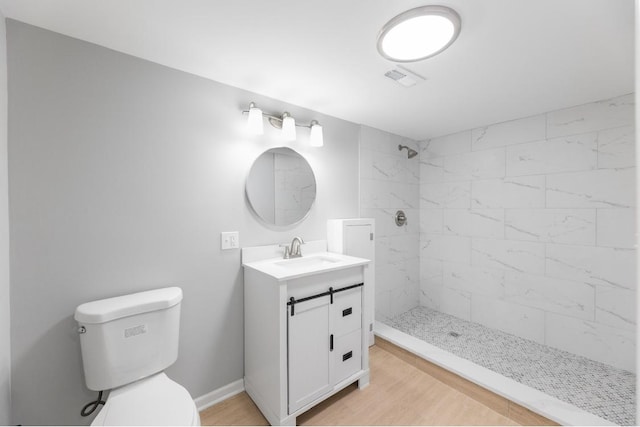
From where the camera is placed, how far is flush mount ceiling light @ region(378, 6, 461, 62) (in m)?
1.13

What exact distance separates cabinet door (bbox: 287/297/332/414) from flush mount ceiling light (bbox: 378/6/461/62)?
1531 millimetres

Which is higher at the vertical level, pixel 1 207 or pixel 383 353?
pixel 1 207

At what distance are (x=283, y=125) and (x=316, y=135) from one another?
1.01ft

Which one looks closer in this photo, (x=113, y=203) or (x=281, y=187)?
(x=113, y=203)

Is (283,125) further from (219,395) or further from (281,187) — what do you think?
(219,395)

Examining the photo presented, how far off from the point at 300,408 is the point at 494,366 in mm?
1606

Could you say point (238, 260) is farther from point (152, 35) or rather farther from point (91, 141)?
point (152, 35)

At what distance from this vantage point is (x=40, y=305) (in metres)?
1.23

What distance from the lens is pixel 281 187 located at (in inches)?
80.8

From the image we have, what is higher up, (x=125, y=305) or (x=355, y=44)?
(x=355, y=44)

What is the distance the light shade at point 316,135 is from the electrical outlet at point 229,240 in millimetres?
971

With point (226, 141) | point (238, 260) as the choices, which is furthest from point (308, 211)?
point (226, 141)

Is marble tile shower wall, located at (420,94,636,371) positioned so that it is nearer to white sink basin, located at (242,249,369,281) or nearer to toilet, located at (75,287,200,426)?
white sink basin, located at (242,249,369,281)

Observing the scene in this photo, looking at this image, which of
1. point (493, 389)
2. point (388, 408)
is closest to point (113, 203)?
point (388, 408)
